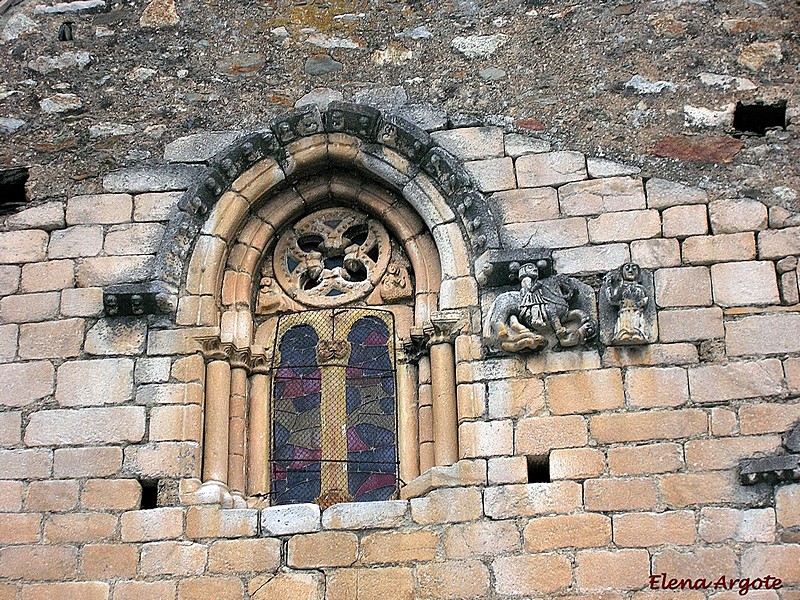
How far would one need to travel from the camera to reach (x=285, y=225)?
8.67 m

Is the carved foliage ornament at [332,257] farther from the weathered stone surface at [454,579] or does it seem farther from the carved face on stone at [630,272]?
the weathered stone surface at [454,579]

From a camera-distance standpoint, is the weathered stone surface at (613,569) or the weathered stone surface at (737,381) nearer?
the weathered stone surface at (613,569)

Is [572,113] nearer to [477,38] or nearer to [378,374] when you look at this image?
[477,38]

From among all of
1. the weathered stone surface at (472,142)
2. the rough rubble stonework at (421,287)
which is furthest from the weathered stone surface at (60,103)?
the weathered stone surface at (472,142)

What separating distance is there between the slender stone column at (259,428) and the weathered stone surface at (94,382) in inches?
27.2

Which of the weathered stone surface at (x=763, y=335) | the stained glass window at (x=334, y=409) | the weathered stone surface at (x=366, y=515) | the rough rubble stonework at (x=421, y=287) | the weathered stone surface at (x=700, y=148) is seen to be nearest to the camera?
the rough rubble stonework at (x=421, y=287)

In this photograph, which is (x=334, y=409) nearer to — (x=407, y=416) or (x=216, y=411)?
(x=407, y=416)

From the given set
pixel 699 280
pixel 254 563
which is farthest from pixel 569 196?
pixel 254 563

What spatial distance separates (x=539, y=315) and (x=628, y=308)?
0.46 meters

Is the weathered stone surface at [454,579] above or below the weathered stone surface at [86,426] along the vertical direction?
below

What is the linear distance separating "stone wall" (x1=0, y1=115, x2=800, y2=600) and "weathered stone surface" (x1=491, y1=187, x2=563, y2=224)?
1 centimetres

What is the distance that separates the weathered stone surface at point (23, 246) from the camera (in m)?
8.41

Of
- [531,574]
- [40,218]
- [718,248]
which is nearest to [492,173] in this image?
[718,248]

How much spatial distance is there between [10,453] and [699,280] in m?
3.76
